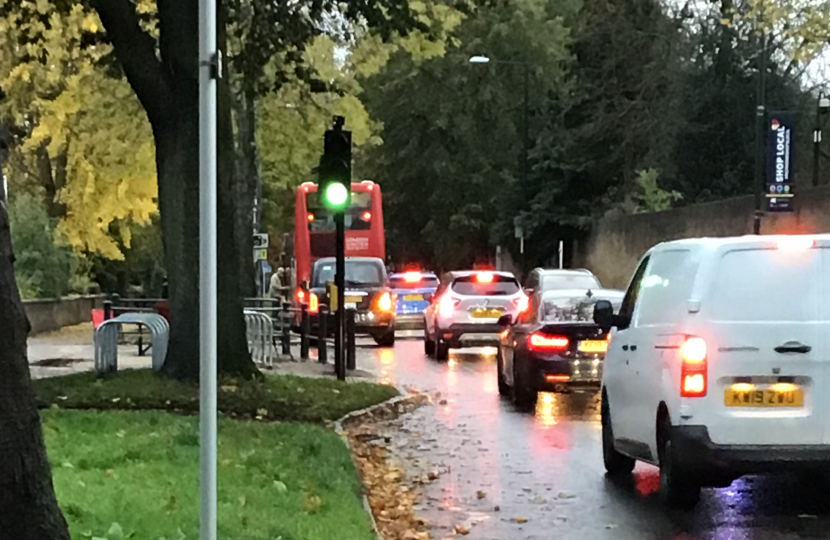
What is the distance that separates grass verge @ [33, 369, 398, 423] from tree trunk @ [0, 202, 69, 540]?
8557mm

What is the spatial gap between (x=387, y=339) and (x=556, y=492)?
21465 millimetres

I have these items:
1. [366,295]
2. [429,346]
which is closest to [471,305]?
[429,346]

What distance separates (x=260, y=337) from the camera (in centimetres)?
2534

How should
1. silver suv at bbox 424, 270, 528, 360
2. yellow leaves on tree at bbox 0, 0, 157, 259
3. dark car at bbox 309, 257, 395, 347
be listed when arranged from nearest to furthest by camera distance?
1. silver suv at bbox 424, 270, 528, 360
2. yellow leaves on tree at bbox 0, 0, 157, 259
3. dark car at bbox 309, 257, 395, 347

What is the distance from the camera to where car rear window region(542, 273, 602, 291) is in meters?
23.4

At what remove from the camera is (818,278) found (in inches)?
397

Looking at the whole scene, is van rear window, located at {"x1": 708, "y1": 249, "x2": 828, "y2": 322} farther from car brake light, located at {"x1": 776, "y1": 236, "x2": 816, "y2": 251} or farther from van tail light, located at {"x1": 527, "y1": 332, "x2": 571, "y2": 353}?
van tail light, located at {"x1": 527, "y1": 332, "x2": 571, "y2": 353}

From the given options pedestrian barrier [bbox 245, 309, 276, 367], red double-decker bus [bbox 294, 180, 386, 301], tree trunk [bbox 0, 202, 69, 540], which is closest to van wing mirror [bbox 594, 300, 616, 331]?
tree trunk [bbox 0, 202, 69, 540]

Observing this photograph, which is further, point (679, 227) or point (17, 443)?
point (679, 227)

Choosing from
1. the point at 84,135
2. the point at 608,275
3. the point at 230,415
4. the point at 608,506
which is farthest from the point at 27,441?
the point at 608,275

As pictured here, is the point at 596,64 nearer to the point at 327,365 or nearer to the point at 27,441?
the point at 327,365

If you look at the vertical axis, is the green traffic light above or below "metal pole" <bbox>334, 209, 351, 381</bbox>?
above

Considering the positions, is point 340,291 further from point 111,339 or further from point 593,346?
point 593,346

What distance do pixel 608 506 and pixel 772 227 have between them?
25.6 m
